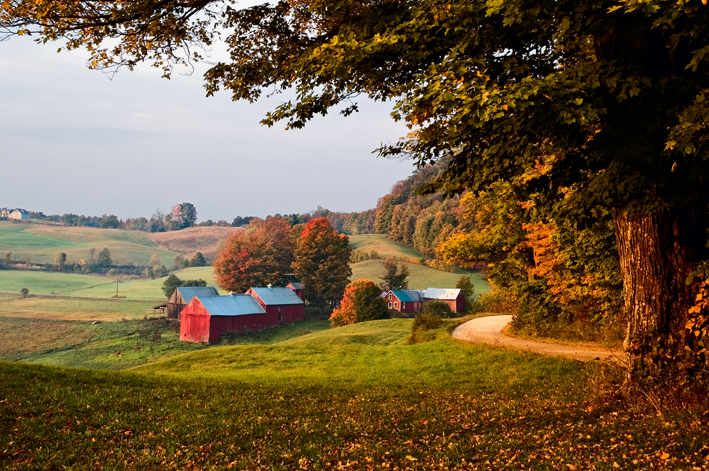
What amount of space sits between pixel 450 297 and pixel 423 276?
19.6 metres

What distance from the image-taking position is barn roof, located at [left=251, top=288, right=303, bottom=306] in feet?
210

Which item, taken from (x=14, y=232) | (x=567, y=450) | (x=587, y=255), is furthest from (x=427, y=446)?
(x=14, y=232)

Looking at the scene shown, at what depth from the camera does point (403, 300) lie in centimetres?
7175

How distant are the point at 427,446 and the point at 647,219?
5411 millimetres

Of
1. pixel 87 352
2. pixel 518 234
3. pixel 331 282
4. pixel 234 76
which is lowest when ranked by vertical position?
pixel 87 352

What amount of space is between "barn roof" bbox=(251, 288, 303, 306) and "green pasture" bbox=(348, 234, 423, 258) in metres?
42.4

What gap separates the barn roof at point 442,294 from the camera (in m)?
71.6

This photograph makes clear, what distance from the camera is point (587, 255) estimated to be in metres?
19.5

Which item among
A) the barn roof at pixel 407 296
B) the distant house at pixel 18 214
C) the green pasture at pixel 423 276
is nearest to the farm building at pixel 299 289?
the barn roof at pixel 407 296

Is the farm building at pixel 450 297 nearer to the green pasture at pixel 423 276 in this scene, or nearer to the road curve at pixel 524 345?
the green pasture at pixel 423 276

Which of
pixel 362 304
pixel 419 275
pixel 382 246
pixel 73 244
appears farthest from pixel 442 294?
pixel 73 244

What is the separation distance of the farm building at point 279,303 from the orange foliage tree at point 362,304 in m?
10.6

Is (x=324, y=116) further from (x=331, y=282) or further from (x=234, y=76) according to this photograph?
(x=331, y=282)

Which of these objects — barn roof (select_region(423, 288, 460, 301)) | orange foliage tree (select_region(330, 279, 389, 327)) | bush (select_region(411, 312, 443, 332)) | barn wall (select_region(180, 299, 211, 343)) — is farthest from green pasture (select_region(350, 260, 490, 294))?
bush (select_region(411, 312, 443, 332))
